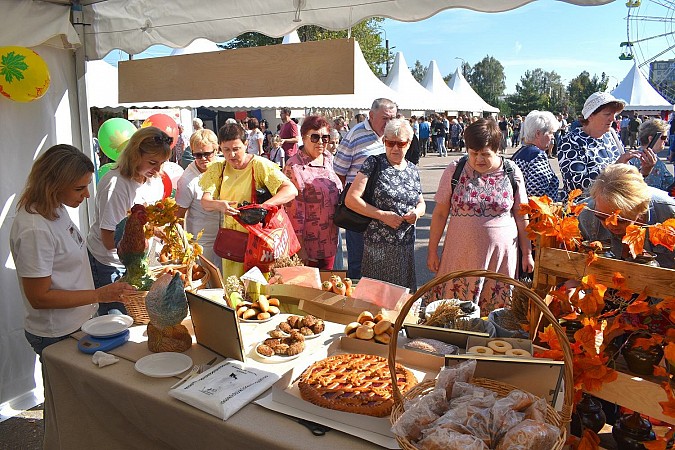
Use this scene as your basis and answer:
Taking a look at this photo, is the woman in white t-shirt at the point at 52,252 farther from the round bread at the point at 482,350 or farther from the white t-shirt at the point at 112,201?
the round bread at the point at 482,350

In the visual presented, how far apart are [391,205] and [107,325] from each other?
5.56 feet

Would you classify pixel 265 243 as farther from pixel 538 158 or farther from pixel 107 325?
pixel 538 158

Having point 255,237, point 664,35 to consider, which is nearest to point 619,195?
point 255,237

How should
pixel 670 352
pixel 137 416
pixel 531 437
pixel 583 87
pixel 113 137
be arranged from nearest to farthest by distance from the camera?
pixel 531 437 → pixel 670 352 → pixel 137 416 → pixel 113 137 → pixel 583 87

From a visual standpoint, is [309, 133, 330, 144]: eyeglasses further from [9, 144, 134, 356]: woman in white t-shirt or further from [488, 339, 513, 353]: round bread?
[488, 339, 513, 353]: round bread

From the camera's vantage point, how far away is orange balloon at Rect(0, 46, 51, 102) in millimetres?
2617

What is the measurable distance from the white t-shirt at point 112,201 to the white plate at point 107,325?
2.45 ft

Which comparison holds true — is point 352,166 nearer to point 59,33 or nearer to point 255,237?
point 255,237

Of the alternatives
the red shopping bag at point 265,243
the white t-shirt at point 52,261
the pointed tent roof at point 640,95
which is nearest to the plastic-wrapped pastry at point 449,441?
the white t-shirt at point 52,261

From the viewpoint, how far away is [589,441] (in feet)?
4.20

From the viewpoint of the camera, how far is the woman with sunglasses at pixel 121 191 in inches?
103

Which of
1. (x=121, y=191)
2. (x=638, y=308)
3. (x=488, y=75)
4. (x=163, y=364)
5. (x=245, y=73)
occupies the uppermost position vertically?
(x=488, y=75)

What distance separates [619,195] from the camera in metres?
1.78

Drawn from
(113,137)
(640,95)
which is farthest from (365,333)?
(640,95)
